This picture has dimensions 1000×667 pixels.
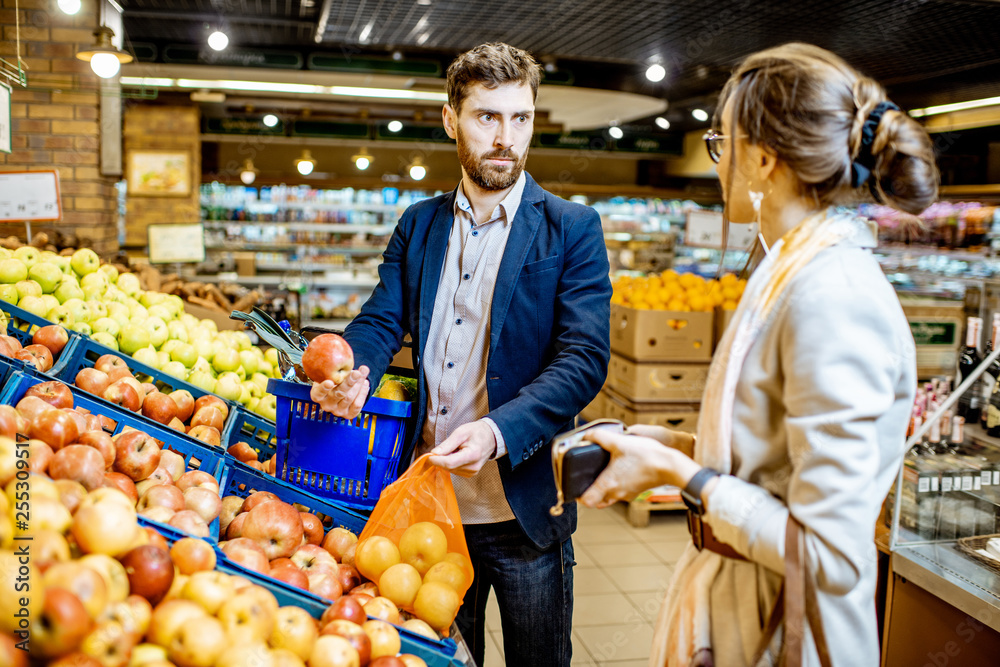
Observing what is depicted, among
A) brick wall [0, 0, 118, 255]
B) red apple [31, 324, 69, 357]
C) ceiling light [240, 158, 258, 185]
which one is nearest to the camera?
red apple [31, 324, 69, 357]

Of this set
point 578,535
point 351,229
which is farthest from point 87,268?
point 351,229

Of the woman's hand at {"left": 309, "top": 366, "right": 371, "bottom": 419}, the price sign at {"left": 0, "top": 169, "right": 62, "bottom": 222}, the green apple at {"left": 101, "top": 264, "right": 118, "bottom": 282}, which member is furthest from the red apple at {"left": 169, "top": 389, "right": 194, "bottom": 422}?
the price sign at {"left": 0, "top": 169, "right": 62, "bottom": 222}

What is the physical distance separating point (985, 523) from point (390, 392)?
6.11 ft

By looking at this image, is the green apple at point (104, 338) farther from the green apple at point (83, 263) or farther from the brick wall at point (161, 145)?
the brick wall at point (161, 145)

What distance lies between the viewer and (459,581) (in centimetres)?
137

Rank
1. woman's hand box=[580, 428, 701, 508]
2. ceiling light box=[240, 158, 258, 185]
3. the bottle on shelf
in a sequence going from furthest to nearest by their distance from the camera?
ceiling light box=[240, 158, 258, 185] → the bottle on shelf → woman's hand box=[580, 428, 701, 508]

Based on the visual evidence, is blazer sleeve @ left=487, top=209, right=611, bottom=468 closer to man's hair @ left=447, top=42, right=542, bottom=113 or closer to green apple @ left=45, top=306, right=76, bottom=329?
man's hair @ left=447, top=42, right=542, bottom=113

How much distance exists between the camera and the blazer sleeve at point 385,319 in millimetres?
1728

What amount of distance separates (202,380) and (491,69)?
139 cm

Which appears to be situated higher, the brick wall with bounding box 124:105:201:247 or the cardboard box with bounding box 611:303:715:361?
the brick wall with bounding box 124:105:201:247

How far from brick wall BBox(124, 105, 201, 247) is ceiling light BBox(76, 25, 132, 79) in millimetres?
3714

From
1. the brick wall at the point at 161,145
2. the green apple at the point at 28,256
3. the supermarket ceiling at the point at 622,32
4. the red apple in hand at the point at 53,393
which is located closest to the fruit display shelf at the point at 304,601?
the red apple in hand at the point at 53,393

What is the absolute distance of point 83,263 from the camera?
270cm

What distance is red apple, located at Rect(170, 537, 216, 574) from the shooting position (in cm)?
109
